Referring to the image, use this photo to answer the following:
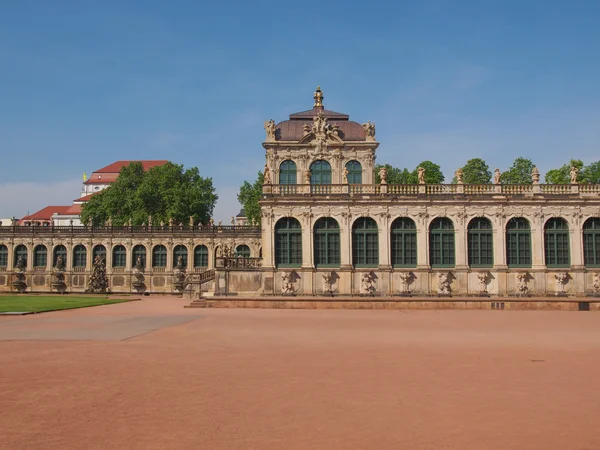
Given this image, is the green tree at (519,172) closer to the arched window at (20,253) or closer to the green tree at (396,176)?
the green tree at (396,176)

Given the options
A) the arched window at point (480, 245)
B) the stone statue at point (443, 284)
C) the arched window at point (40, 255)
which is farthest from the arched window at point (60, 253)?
the arched window at point (480, 245)

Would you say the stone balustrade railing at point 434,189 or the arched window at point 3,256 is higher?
the stone balustrade railing at point 434,189

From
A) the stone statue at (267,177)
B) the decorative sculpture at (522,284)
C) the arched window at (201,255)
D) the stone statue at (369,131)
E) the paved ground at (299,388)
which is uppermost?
the stone statue at (369,131)

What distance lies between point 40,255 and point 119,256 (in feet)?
30.7

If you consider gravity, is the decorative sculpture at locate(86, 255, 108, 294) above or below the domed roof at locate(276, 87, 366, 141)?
below

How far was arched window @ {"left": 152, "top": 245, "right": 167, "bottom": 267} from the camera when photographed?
6003 cm

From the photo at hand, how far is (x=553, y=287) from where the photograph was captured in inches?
1551

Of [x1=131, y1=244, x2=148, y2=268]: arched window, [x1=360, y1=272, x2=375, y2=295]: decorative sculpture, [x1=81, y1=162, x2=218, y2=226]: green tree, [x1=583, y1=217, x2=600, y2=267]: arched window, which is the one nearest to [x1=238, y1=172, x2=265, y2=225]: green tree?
[x1=81, y1=162, x2=218, y2=226]: green tree

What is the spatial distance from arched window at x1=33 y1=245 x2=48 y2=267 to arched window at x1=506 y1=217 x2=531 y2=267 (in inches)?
1965

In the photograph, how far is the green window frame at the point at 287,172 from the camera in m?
45.5

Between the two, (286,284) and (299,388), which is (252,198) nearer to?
(286,284)

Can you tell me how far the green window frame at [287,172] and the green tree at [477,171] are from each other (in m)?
41.5

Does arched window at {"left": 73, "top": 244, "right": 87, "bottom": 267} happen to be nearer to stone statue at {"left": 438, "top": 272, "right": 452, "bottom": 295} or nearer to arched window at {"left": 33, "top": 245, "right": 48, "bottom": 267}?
arched window at {"left": 33, "top": 245, "right": 48, "bottom": 267}

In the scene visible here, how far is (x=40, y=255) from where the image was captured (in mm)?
60875
